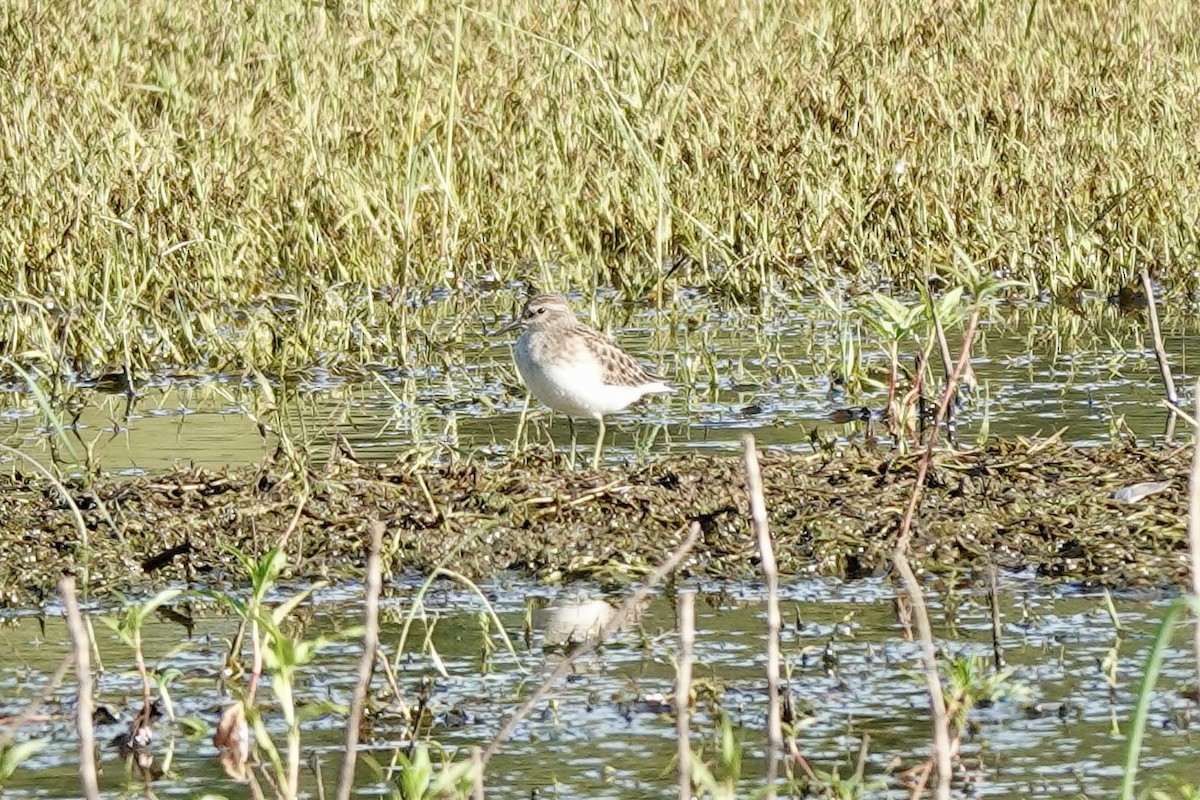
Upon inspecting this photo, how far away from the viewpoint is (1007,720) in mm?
5258

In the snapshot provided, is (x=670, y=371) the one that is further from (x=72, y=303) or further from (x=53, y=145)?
(x=53, y=145)

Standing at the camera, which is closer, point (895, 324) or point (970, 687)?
point (970, 687)

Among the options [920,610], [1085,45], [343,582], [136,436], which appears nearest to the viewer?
[920,610]

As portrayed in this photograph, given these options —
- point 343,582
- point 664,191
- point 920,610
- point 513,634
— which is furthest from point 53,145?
point 920,610

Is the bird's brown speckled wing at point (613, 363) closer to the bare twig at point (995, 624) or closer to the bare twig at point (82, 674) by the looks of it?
the bare twig at point (995, 624)

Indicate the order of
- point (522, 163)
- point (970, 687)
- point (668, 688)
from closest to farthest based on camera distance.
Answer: point (970, 687) < point (668, 688) < point (522, 163)

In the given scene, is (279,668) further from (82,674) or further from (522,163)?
(522,163)

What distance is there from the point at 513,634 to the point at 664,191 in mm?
5241

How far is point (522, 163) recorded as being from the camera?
12523mm

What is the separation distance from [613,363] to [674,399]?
98cm

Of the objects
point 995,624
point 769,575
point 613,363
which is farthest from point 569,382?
point 769,575

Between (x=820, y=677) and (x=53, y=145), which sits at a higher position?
(x=53, y=145)

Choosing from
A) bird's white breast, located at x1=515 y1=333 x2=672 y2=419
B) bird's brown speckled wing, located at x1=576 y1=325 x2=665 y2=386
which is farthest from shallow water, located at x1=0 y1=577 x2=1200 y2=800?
bird's brown speckled wing, located at x1=576 y1=325 x2=665 y2=386

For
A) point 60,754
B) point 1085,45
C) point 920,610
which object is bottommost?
point 60,754
